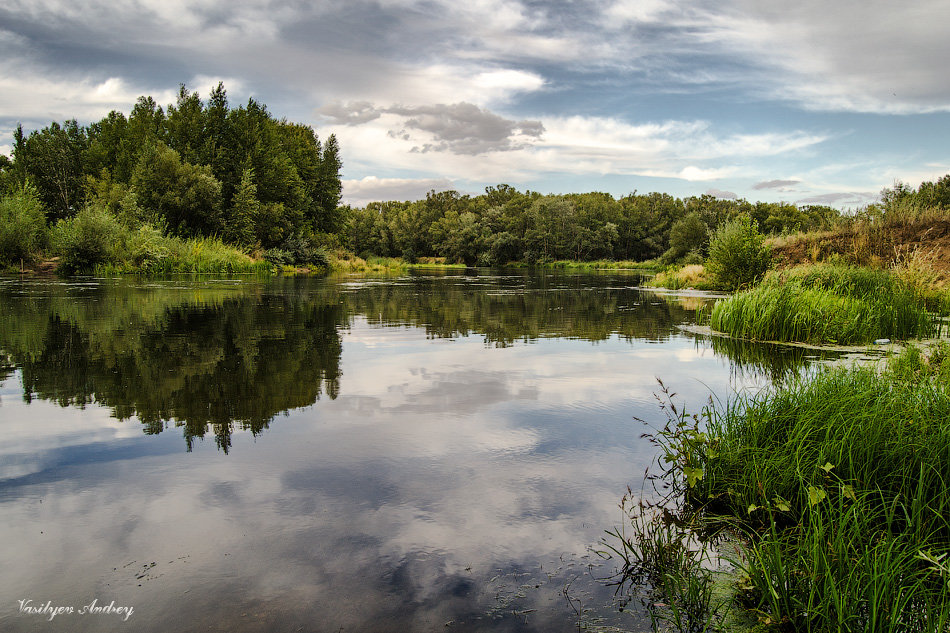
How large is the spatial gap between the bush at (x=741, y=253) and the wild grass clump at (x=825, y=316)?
951 cm

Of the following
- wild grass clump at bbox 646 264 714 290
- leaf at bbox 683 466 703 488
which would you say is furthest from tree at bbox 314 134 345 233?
leaf at bbox 683 466 703 488

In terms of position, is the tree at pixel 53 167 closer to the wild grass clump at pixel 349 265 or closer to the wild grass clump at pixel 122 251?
the wild grass clump at pixel 349 265

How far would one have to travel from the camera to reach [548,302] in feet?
80.6

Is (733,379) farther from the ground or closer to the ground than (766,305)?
closer to the ground

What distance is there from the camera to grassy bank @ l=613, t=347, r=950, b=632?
2.79 m

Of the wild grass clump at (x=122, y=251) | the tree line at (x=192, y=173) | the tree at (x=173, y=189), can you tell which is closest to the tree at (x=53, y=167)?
the tree line at (x=192, y=173)

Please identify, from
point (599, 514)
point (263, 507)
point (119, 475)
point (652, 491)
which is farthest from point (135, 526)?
point (652, 491)

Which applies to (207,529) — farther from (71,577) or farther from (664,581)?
(664,581)

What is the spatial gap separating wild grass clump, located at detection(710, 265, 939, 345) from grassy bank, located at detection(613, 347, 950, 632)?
6.98 metres

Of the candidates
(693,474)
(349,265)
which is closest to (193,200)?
(349,265)

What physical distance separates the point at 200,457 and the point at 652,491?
13.4ft

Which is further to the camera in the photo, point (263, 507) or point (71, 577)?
point (263, 507)

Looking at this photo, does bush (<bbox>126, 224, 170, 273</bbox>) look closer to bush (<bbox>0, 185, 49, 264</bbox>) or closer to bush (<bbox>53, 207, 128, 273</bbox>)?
bush (<bbox>53, 207, 128, 273</bbox>)

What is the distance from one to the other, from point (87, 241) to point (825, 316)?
4247 centimetres
